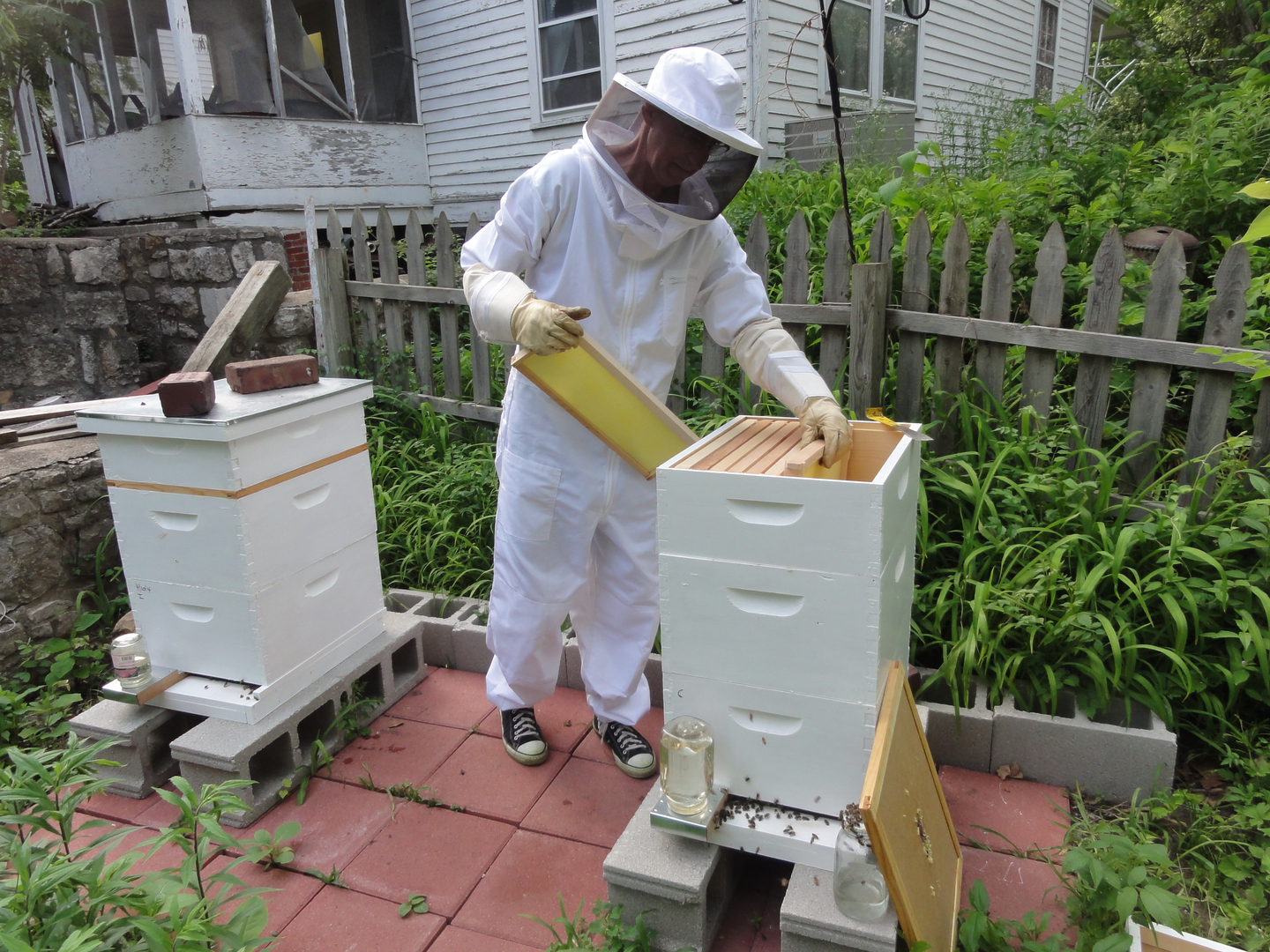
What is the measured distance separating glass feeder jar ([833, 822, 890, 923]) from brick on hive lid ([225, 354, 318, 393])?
1.96 meters

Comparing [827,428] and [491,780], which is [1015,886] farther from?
[491,780]

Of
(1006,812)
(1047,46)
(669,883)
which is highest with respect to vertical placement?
(1047,46)

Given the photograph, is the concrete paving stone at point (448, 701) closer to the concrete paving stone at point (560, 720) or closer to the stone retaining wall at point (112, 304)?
the concrete paving stone at point (560, 720)

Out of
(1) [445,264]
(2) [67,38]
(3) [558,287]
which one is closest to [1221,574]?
(3) [558,287]

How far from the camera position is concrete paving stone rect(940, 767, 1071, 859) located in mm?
2074

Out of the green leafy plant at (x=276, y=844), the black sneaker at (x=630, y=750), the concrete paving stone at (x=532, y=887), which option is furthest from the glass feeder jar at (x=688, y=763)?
the green leafy plant at (x=276, y=844)

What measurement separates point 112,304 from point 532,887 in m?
4.98

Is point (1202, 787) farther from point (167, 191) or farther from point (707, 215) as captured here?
point (167, 191)

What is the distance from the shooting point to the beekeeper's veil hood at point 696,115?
180 centimetres

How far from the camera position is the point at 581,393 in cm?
197

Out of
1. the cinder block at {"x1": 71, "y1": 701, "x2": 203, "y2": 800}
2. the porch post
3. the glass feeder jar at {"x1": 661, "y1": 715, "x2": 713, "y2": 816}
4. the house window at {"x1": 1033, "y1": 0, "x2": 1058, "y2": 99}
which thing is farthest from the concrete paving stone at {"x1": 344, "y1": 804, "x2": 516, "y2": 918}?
the house window at {"x1": 1033, "y1": 0, "x2": 1058, "y2": 99}

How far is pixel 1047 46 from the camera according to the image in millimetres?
11406

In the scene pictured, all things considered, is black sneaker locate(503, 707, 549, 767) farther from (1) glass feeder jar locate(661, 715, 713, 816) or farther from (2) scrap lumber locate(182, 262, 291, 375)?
(2) scrap lumber locate(182, 262, 291, 375)

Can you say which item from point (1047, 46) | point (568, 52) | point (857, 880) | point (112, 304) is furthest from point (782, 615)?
point (1047, 46)
